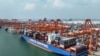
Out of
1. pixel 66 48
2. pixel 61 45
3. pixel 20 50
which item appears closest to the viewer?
pixel 66 48

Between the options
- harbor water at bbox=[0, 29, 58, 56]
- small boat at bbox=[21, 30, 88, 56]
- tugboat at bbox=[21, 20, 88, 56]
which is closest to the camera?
small boat at bbox=[21, 30, 88, 56]

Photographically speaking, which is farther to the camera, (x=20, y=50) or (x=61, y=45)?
(x=20, y=50)

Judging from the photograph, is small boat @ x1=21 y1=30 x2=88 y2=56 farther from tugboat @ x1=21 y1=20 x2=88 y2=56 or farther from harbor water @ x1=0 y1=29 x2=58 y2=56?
harbor water @ x1=0 y1=29 x2=58 y2=56

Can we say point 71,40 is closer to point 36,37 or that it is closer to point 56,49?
point 56,49

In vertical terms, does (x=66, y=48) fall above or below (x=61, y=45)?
below

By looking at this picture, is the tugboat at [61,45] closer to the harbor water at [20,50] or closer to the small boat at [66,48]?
the small boat at [66,48]

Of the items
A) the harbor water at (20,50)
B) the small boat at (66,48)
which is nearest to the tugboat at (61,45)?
the small boat at (66,48)

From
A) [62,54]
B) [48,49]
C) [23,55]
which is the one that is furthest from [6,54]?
[62,54]

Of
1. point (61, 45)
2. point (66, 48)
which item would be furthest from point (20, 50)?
point (66, 48)

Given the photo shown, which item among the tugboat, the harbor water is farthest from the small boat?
the harbor water

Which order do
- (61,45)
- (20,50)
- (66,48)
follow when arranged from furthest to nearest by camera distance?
(20,50)
(61,45)
(66,48)

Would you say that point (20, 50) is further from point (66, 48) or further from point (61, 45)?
point (66, 48)
